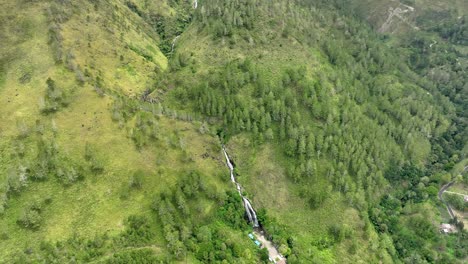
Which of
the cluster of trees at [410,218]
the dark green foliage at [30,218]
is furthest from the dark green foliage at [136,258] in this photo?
the cluster of trees at [410,218]

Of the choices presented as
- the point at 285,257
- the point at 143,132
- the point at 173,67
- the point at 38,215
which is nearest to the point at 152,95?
the point at 173,67

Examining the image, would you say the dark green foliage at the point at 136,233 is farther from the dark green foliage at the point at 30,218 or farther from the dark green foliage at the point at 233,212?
the dark green foliage at the point at 233,212

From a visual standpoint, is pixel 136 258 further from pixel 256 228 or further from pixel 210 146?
pixel 210 146

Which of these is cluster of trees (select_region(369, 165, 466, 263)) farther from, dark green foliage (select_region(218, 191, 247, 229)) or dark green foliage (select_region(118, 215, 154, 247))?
dark green foliage (select_region(118, 215, 154, 247))

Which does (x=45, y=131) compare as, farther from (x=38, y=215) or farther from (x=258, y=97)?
(x=258, y=97)

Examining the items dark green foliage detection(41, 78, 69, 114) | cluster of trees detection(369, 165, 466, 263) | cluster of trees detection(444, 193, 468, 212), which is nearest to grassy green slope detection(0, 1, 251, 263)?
dark green foliage detection(41, 78, 69, 114)

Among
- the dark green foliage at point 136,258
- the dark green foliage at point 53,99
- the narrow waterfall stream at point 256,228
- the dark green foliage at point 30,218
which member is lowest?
the narrow waterfall stream at point 256,228

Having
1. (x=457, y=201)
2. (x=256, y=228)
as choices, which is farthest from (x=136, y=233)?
(x=457, y=201)
